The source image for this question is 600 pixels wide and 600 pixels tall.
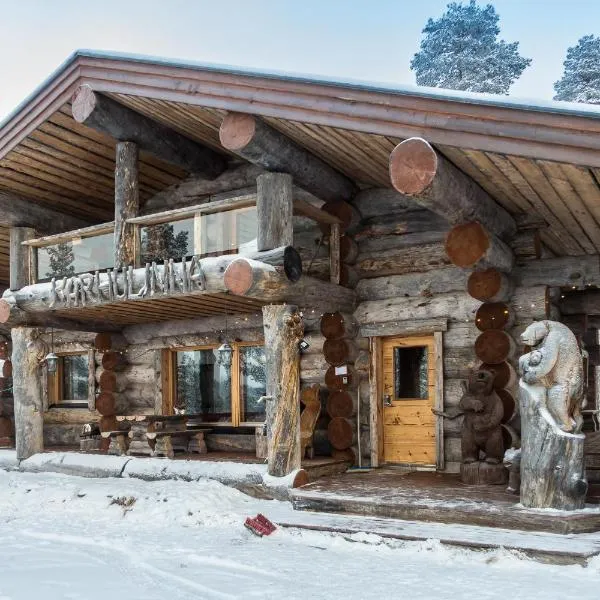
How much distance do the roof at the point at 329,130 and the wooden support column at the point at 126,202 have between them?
67cm

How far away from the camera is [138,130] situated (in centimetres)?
1088

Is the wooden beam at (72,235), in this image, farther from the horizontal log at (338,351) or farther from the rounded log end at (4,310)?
the horizontal log at (338,351)

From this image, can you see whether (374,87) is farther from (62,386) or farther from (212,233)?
(62,386)

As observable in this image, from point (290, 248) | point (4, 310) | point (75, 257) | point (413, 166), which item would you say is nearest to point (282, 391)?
point (290, 248)

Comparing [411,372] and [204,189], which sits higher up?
[204,189]

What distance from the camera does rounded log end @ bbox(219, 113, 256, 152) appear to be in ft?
29.6

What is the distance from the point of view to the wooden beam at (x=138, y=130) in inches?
411

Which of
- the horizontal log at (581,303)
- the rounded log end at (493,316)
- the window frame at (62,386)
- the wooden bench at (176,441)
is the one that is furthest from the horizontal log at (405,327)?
→ the window frame at (62,386)

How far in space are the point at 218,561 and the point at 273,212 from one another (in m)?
4.30

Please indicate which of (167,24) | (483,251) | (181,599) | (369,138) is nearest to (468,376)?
(483,251)

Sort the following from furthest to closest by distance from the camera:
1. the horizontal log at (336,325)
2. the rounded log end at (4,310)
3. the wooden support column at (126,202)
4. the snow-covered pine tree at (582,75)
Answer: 1. the snow-covered pine tree at (582,75)
2. the rounded log end at (4,310)
3. the horizontal log at (336,325)
4. the wooden support column at (126,202)

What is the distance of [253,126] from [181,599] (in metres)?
5.38

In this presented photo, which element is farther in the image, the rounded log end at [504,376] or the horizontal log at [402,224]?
the horizontal log at [402,224]

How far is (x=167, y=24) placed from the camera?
128875mm
